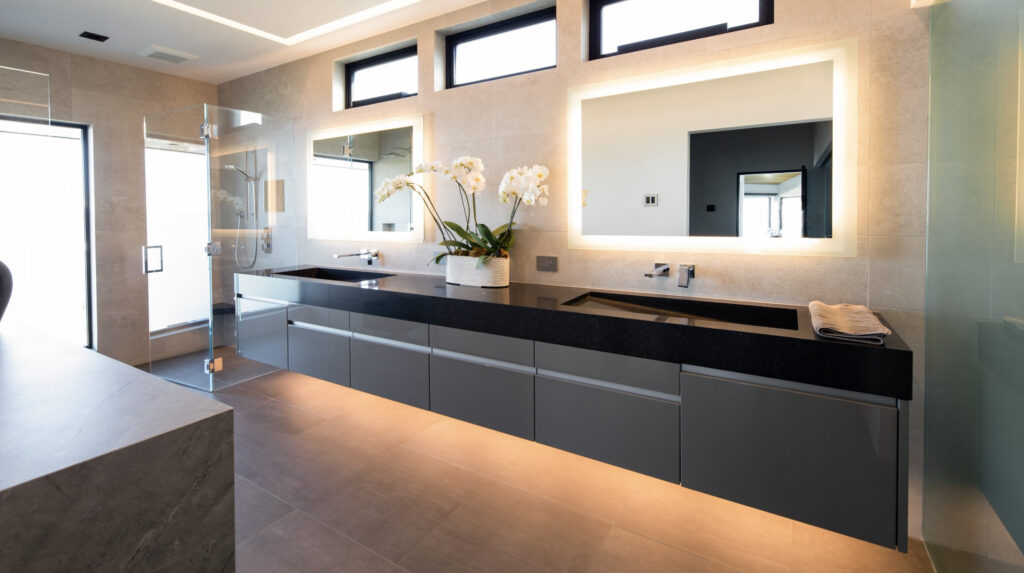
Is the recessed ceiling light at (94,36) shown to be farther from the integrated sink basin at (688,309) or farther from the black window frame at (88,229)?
the integrated sink basin at (688,309)

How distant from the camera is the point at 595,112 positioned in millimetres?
2639

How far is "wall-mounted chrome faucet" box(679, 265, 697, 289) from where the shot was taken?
7.72 feet

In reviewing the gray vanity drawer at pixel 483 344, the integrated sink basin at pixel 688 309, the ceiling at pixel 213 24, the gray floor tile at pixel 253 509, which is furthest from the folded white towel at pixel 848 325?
the ceiling at pixel 213 24

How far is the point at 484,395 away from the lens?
2.34 m

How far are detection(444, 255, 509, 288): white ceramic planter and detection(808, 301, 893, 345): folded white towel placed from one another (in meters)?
1.53

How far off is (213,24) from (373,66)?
107cm

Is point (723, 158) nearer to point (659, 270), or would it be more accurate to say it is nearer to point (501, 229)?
point (659, 270)

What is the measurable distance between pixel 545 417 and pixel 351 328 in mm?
1338

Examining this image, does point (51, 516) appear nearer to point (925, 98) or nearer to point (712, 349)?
point (712, 349)

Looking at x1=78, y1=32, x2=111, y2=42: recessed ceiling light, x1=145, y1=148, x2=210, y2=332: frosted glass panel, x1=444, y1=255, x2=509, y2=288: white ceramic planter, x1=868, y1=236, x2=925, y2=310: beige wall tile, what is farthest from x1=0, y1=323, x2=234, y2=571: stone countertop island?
x1=78, y1=32, x2=111, y2=42: recessed ceiling light

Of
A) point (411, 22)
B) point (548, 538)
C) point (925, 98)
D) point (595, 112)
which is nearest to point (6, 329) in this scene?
point (548, 538)

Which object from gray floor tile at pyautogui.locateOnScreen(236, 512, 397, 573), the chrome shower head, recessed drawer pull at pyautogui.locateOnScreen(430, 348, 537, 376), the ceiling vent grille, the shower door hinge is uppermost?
the ceiling vent grille

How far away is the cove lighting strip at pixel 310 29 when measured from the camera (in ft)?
10.1

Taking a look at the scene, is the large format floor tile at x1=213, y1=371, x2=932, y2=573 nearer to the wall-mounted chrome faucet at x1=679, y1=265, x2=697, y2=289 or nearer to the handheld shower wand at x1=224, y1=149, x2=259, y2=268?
the wall-mounted chrome faucet at x1=679, y1=265, x2=697, y2=289
